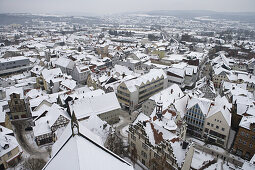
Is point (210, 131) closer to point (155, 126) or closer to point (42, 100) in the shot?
point (155, 126)

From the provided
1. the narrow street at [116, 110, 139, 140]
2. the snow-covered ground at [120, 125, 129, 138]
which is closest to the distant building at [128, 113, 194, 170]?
the snow-covered ground at [120, 125, 129, 138]

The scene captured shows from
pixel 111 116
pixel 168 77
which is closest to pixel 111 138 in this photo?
pixel 111 116

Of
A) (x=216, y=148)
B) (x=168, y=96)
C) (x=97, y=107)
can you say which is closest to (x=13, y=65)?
(x=97, y=107)

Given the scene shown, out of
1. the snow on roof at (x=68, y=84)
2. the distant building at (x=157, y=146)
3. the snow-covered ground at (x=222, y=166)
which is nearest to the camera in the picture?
the distant building at (x=157, y=146)

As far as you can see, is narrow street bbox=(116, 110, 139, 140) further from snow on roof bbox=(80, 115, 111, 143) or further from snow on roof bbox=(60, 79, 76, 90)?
snow on roof bbox=(60, 79, 76, 90)

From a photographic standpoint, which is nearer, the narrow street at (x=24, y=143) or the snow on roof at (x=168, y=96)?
the narrow street at (x=24, y=143)

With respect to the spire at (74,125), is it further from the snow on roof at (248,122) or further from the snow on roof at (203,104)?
the snow on roof at (248,122)

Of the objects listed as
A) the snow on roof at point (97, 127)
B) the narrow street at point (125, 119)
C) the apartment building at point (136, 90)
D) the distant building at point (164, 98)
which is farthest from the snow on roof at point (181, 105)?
the snow on roof at point (97, 127)

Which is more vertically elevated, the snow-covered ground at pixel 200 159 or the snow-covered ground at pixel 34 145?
the snow-covered ground at pixel 34 145

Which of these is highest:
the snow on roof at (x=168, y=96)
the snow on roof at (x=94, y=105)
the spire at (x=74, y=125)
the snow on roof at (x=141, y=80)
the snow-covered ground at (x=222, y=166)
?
the spire at (x=74, y=125)
